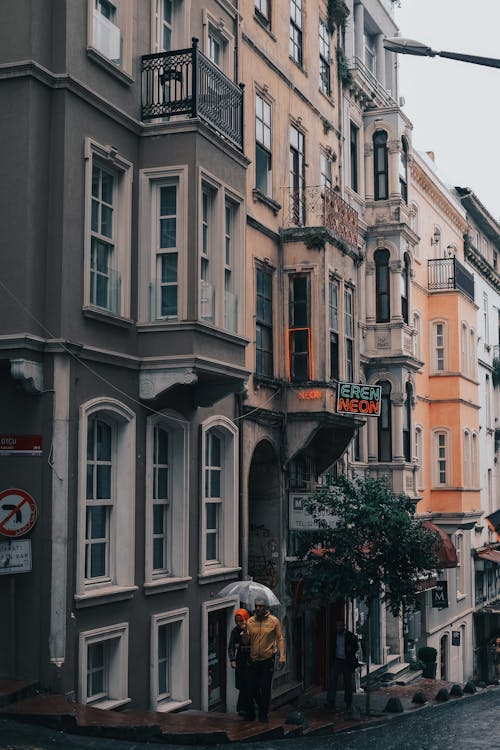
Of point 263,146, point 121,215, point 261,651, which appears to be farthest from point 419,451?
point 121,215

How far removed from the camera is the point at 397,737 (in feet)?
52.7

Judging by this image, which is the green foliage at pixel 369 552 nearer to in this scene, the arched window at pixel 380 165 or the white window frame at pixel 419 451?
the arched window at pixel 380 165

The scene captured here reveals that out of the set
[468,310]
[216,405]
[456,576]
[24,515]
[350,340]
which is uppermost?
[468,310]

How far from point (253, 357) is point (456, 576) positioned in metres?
20.7

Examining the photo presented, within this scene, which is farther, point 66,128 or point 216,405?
point 216,405

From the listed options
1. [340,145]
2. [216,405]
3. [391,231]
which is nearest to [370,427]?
[391,231]

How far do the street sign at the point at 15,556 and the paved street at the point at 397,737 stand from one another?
1824 millimetres

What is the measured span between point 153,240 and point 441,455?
22.8 metres

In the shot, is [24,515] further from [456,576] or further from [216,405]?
[456,576]

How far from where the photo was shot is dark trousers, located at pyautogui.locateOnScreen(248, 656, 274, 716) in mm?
15599

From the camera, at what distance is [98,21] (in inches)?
629

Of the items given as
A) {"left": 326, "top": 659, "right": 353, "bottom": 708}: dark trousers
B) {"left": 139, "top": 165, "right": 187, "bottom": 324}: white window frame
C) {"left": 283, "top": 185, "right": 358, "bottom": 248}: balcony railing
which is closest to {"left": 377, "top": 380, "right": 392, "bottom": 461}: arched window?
{"left": 283, "top": 185, "right": 358, "bottom": 248}: balcony railing

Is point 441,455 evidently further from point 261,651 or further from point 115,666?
point 115,666

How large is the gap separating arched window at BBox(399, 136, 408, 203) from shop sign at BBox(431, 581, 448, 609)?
1178 centimetres
